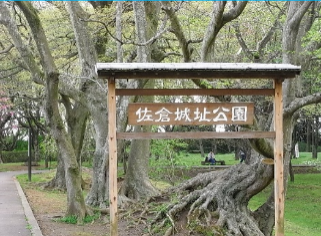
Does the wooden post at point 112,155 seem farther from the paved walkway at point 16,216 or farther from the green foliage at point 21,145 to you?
the green foliage at point 21,145

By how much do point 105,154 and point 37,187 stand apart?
9.02 metres

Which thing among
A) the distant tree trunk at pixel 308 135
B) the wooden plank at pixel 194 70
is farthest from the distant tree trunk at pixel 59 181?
the distant tree trunk at pixel 308 135

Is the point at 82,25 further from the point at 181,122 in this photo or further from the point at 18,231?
the point at 181,122

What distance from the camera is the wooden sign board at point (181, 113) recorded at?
26.2ft

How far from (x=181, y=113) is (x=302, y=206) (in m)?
15.1

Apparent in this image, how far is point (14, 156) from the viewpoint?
43156 mm

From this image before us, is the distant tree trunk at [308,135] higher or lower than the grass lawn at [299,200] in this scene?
higher

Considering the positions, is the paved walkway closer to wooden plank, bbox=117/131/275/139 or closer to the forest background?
the forest background

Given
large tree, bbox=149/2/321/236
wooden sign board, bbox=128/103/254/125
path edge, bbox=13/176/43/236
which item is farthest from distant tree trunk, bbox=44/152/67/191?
wooden sign board, bbox=128/103/254/125

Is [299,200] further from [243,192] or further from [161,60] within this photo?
[243,192]

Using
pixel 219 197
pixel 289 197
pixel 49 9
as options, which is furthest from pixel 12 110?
pixel 219 197

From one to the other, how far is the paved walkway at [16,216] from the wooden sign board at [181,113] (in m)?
4.59

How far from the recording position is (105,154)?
1502cm

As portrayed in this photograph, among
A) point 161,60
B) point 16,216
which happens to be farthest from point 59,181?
point 16,216
